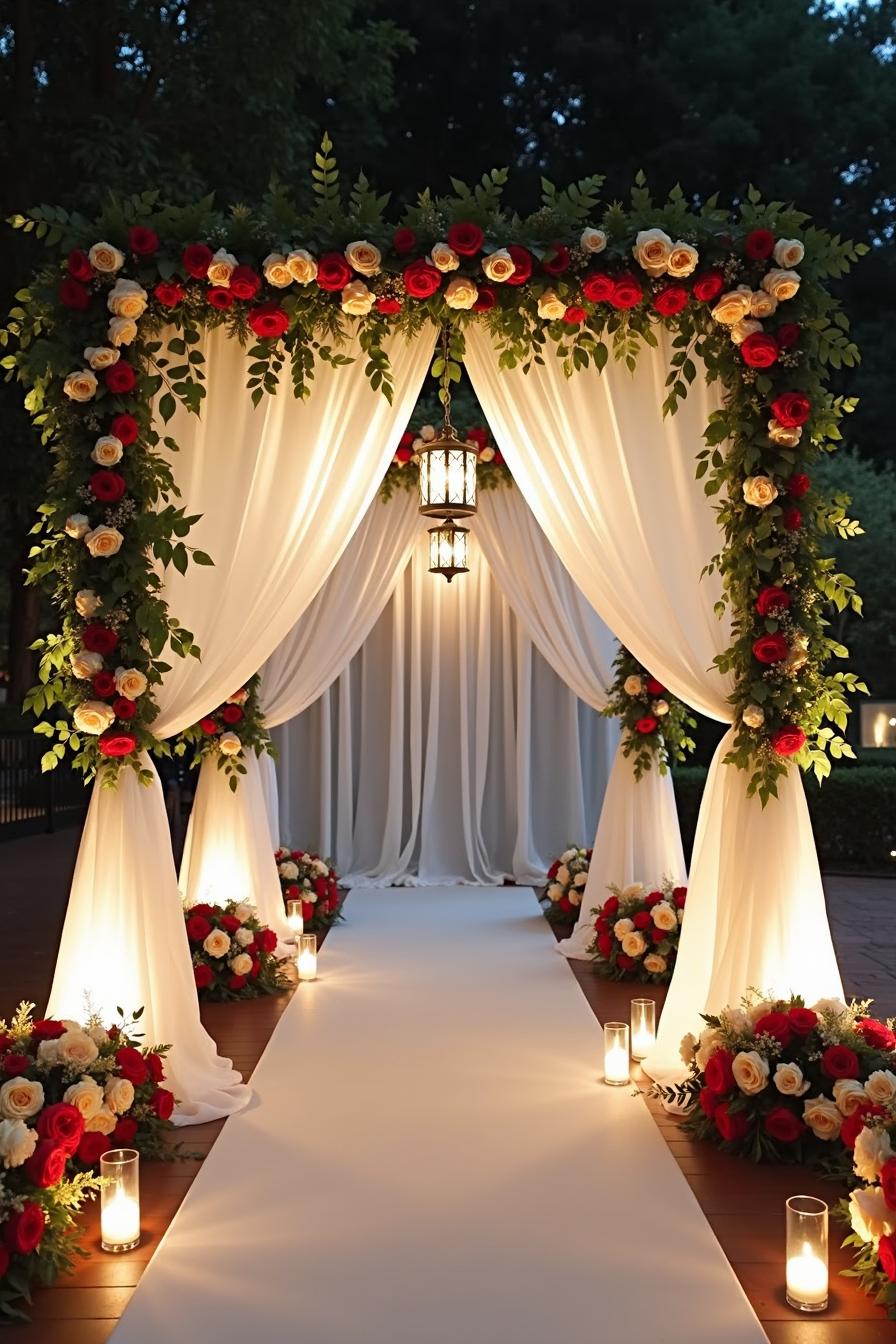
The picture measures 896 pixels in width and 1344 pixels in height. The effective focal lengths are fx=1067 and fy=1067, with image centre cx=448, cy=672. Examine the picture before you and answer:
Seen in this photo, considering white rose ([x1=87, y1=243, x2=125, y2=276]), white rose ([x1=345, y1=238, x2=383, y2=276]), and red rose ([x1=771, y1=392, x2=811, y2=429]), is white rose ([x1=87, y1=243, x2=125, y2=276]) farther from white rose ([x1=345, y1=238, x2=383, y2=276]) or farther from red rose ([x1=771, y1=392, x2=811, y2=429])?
red rose ([x1=771, y1=392, x2=811, y2=429])

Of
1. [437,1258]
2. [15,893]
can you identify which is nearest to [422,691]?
[15,893]

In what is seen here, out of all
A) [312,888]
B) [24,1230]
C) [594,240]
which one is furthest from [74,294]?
[312,888]

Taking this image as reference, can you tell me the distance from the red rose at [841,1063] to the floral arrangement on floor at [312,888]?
3515 millimetres

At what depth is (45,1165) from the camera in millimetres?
2311

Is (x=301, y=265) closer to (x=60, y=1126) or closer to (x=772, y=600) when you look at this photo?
(x=772, y=600)

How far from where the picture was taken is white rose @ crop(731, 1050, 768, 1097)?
9.41 ft

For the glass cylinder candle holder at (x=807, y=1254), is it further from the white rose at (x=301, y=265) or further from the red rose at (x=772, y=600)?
Result: the white rose at (x=301, y=265)

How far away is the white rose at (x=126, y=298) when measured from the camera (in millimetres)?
3227

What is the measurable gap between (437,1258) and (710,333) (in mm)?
2761

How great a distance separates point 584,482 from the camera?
11.5ft

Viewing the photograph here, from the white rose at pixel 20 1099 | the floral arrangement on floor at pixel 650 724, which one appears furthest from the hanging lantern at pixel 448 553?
the white rose at pixel 20 1099

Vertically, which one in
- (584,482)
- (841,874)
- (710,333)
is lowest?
(841,874)

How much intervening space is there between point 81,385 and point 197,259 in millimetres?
521

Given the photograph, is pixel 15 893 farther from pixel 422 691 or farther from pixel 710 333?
pixel 710 333
